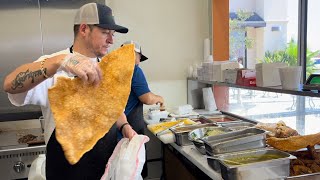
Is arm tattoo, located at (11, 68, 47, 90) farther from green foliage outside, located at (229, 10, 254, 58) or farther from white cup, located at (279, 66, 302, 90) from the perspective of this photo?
green foliage outside, located at (229, 10, 254, 58)

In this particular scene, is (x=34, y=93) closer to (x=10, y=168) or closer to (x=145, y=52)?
(x=10, y=168)

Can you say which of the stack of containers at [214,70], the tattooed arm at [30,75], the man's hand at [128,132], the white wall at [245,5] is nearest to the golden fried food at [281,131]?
the stack of containers at [214,70]

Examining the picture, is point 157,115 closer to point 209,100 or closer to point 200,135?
point 209,100

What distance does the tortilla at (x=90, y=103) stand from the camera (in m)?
0.86

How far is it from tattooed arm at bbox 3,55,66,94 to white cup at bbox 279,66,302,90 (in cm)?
129

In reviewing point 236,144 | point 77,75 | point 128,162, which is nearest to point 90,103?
point 77,75


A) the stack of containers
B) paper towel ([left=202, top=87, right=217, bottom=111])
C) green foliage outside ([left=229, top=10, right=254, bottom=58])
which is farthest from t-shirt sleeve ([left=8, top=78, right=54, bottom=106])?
green foliage outside ([left=229, top=10, right=254, bottom=58])

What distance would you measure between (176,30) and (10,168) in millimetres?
2103

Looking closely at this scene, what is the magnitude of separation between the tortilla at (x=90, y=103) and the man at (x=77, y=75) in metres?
0.04

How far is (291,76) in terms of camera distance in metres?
1.64

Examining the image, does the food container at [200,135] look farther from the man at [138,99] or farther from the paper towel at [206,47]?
the paper towel at [206,47]

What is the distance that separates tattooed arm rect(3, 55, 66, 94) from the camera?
2.96 ft

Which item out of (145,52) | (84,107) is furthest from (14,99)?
(145,52)

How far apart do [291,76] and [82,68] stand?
1.27 meters
